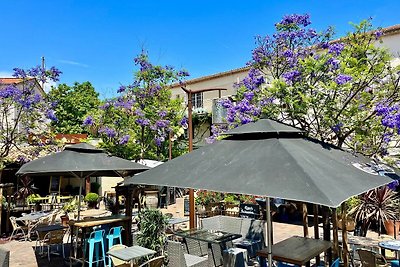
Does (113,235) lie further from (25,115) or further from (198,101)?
(198,101)

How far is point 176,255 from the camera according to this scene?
583cm

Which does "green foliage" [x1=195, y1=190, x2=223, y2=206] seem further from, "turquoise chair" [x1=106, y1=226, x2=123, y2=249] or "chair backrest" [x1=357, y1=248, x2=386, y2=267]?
"chair backrest" [x1=357, y1=248, x2=386, y2=267]

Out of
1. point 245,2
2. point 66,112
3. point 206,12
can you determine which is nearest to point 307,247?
point 245,2

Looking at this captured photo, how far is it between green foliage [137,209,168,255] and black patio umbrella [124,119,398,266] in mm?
2268

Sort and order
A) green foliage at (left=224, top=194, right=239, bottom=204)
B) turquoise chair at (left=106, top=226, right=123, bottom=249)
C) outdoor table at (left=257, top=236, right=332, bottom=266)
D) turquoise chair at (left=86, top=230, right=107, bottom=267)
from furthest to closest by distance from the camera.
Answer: green foliage at (left=224, top=194, right=239, bottom=204)
turquoise chair at (left=106, top=226, right=123, bottom=249)
turquoise chair at (left=86, top=230, right=107, bottom=267)
outdoor table at (left=257, top=236, right=332, bottom=266)

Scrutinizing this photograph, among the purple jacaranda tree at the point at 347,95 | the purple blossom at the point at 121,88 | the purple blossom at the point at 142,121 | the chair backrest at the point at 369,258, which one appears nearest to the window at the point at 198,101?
the purple blossom at the point at 121,88

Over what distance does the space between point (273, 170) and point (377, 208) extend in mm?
10202

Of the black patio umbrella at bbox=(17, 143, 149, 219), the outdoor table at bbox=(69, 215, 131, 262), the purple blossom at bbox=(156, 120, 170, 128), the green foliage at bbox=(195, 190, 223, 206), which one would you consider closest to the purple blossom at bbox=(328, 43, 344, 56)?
the black patio umbrella at bbox=(17, 143, 149, 219)

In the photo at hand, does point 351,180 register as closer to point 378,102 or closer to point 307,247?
point 307,247

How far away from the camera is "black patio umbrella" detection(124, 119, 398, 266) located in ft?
9.47

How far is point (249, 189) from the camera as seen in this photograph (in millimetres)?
3082

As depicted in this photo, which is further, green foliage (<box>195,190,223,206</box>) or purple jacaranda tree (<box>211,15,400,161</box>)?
green foliage (<box>195,190,223,206</box>)

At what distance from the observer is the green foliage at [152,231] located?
6285 millimetres

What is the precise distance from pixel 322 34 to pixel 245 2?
5372 mm
